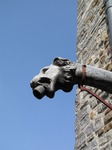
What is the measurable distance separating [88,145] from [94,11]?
283cm

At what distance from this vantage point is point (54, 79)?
1499mm

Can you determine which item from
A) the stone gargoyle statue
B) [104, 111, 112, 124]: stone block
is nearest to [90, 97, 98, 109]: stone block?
[104, 111, 112, 124]: stone block

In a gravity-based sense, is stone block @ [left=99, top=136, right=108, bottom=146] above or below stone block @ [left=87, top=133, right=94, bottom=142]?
A: below

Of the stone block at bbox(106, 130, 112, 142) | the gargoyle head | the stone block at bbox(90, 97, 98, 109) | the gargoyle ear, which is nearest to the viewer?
the gargoyle head

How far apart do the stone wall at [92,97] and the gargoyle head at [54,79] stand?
1426mm

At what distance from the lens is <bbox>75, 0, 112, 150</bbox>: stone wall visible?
290 cm

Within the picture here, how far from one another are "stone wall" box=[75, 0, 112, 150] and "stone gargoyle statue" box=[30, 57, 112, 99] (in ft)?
4.26

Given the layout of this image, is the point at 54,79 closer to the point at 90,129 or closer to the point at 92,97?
the point at 90,129

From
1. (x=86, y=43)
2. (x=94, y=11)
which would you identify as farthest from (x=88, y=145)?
(x=94, y=11)

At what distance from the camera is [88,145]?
10.1ft

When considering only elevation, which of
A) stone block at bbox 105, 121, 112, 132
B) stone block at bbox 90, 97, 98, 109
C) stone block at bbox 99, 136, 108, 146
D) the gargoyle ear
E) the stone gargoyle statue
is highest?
stone block at bbox 90, 97, 98, 109

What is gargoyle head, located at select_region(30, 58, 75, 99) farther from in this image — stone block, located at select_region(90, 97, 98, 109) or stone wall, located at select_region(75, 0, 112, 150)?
stone block, located at select_region(90, 97, 98, 109)

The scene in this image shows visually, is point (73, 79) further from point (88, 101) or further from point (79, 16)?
point (79, 16)

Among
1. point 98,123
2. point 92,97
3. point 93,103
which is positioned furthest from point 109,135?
point 92,97
